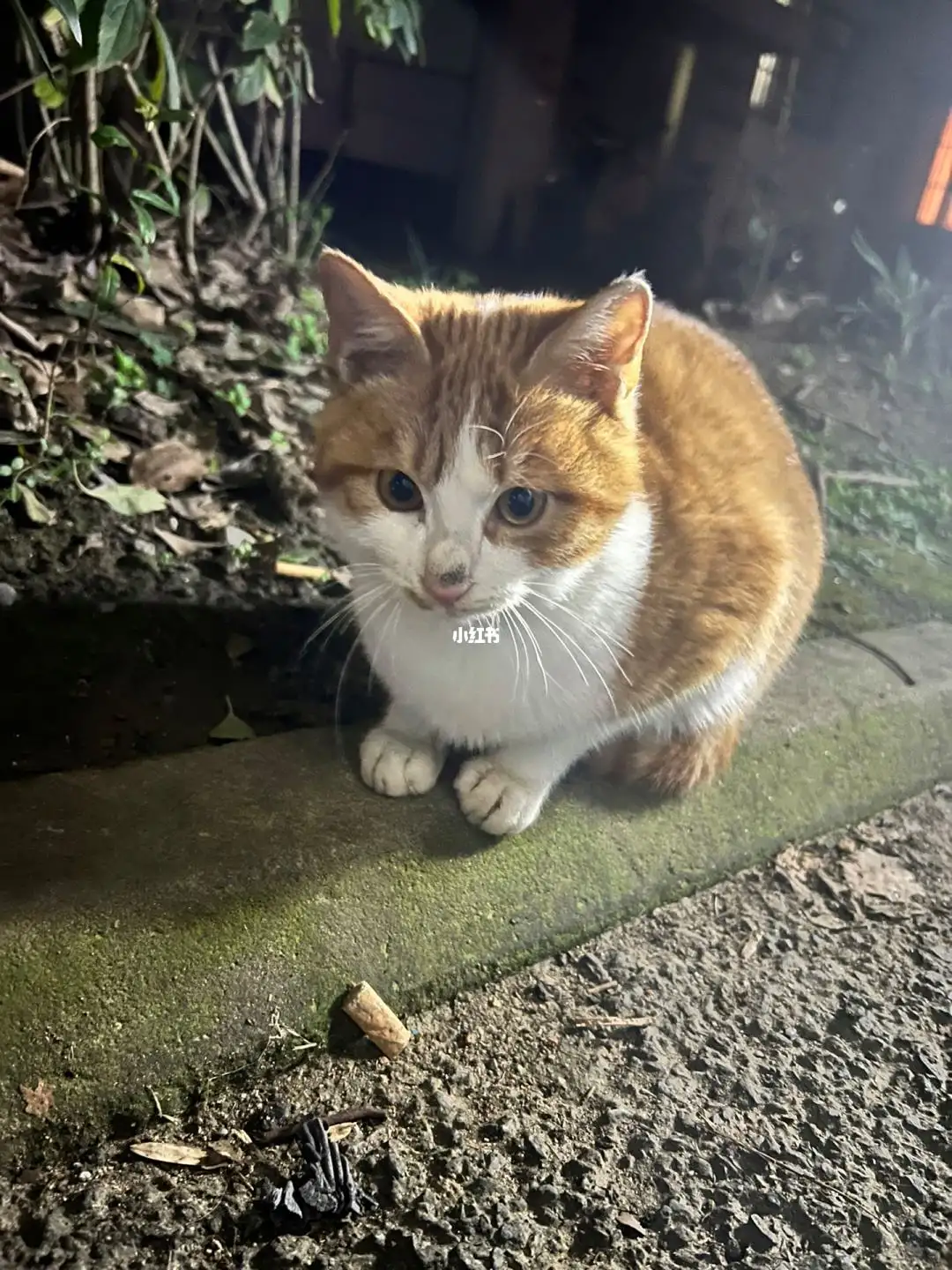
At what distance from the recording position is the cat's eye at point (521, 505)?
896 millimetres

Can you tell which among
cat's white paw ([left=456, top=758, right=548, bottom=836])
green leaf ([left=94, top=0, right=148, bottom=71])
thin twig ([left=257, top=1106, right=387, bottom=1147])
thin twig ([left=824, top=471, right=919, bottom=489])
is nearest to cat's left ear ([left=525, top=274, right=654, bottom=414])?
cat's white paw ([left=456, top=758, right=548, bottom=836])

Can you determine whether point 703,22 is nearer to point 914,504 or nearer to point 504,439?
point 504,439

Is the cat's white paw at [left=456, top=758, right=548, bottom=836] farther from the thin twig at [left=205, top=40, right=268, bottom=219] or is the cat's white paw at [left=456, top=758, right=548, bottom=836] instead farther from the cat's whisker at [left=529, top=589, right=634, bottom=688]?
the thin twig at [left=205, top=40, right=268, bottom=219]

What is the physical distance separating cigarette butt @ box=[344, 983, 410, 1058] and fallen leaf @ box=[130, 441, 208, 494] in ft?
3.07

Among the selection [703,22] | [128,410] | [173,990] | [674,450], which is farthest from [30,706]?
[703,22]

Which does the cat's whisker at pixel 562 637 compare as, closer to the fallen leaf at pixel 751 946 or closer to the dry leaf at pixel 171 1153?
the fallen leaf at pixel 751 946

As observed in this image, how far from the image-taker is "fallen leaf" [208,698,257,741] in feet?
3.92

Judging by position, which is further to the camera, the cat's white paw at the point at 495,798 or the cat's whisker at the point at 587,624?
the cat's white paw at the point at 495,798

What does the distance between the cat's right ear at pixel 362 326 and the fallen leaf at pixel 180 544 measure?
60 cm

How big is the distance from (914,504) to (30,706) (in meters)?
1.78

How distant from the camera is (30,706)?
116cm

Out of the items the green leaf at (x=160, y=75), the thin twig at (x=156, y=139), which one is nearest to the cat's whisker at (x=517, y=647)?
the green leaf at (x=160, y=75)

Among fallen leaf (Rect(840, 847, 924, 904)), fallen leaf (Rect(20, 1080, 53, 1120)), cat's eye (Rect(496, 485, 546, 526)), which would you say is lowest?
fallen leaf (Rect(840, 847, 924, 904))

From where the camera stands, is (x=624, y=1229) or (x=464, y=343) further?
(x=464, y=343)
